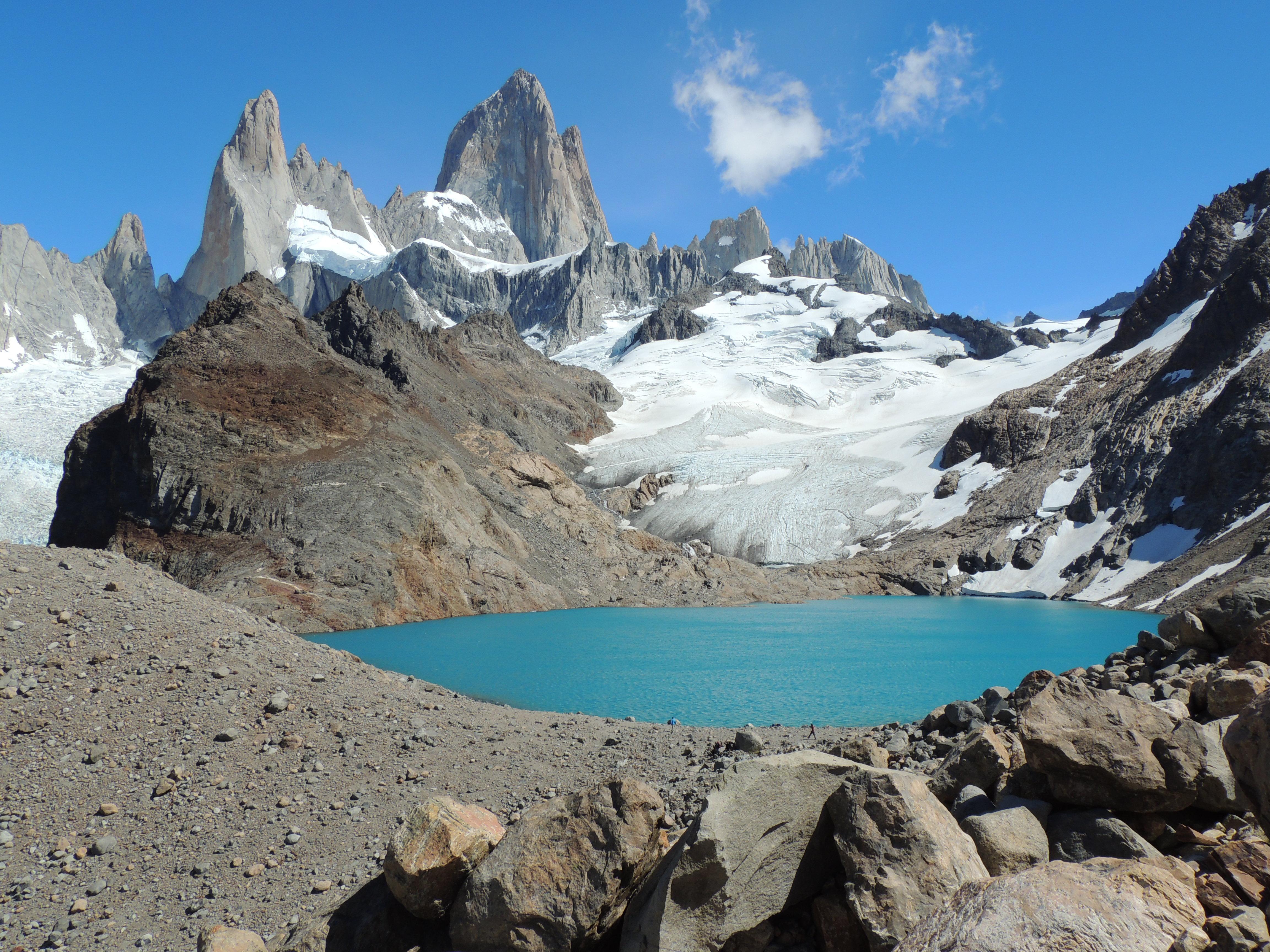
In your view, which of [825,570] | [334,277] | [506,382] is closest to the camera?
[825,570]

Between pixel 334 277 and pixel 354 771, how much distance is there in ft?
539

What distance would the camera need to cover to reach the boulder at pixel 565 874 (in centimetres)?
426

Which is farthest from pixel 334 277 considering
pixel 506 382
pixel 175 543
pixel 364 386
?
pixel 175 543

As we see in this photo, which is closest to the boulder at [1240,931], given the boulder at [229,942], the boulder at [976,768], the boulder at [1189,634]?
the boulder at [976,768]

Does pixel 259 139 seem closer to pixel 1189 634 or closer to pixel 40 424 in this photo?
pixel 40 424

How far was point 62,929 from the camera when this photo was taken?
537 centimetres

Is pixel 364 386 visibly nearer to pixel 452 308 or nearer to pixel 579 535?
pixel 579 535

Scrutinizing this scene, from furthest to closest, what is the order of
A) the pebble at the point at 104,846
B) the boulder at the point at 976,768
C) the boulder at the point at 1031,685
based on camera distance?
the boulder at the point at 1031,685 → the pebble at the point at 104,846 → the boulder at the point at 976,768

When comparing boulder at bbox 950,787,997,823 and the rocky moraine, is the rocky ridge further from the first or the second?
boulder at bbox 950,787,997,823

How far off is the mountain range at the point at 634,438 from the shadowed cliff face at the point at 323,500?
0.17 metres

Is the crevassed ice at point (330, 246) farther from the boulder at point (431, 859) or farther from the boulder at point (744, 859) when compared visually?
the boulder at point (744, 859)

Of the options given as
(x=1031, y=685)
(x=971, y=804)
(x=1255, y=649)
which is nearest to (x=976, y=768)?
(x=971, y=804)

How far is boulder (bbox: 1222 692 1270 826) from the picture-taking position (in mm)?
3041

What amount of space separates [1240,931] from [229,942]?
5388 mm
